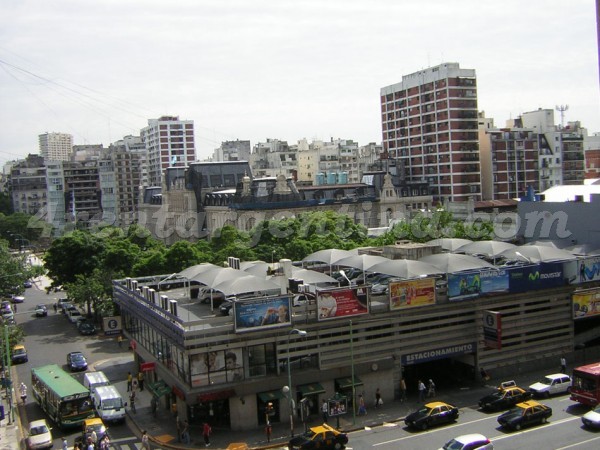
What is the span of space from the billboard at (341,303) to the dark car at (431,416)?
612 centimetres

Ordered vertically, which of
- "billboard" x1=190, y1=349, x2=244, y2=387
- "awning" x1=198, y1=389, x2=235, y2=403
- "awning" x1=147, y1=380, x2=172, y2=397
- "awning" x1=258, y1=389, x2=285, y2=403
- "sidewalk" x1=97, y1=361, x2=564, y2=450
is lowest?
"sidewalk" x1=97, y1=361, x2=564, y2=450

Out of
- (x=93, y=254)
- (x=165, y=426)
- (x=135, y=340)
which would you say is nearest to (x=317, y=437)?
(x=165, y=426)

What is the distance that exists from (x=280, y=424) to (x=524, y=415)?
12.3 metres

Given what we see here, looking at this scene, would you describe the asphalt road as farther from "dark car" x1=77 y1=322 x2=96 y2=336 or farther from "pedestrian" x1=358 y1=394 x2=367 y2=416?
"pedestrian" x1=358 y1=394 x2=367 y2=416

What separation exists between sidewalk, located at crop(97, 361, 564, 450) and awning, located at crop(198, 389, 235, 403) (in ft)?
6.62

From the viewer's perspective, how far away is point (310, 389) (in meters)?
35.9

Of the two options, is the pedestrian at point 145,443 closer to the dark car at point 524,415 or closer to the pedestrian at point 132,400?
the pedestrian at point 132,400

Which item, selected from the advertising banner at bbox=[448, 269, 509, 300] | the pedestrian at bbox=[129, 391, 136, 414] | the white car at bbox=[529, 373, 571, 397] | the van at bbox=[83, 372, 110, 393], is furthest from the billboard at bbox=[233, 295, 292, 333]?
the white car at bbox=[529, 373, 571, 397]

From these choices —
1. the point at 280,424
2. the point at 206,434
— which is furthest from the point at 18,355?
the point at 280,424

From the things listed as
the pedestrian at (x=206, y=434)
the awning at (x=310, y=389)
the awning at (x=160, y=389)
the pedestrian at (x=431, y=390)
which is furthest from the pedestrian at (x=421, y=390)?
the awning at (x=160, y=389)

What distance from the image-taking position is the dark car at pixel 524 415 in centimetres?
3281

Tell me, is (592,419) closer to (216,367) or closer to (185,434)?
(216,367)

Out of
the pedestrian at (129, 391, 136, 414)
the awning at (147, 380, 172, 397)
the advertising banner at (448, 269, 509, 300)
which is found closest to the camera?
the awning at (147, 380, 172, 397)

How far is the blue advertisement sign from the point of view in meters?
41.4
